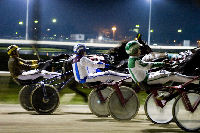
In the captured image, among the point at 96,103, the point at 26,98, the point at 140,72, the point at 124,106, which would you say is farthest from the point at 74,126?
the point at 26,98

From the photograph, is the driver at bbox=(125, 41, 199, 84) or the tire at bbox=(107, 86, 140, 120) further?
the tire at bbox=(107, 86, 140, 120)

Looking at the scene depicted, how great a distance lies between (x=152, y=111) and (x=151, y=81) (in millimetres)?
610

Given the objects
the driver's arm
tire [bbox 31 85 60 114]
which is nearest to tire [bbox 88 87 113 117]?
the driver's arm

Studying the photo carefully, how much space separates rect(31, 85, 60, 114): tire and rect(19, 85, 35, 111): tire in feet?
2.99

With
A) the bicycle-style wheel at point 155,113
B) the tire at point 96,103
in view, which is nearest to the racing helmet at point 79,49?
the tire at point 96,103

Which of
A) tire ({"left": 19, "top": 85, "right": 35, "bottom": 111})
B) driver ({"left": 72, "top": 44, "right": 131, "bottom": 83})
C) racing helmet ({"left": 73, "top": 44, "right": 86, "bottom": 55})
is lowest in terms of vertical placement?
tire ({"left": 19, "top": 85, "right": 35, "bottom": 111})

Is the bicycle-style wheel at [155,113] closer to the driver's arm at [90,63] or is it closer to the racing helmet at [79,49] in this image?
the driver's arm at [90,63]

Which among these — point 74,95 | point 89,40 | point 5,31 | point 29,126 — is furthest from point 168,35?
point 29,126

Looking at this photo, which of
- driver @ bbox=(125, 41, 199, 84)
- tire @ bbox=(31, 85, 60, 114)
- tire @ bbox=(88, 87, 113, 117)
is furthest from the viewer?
tire @ bbox=(31, 85, 60, 114)

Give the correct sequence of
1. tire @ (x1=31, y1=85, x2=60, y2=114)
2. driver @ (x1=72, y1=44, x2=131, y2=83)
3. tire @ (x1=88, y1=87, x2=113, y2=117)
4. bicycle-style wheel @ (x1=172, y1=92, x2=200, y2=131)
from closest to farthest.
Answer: bicycle-style wheel @ (x1=172, y1=92, x2=200, y2=131)
driver @ (x1=72, y1=44, x2=131, y2=83)
tire @ (x1=88, y1=87, x2=113, y2=117)
tire @ (x1=31, y1=85, x2=60, y2=114)

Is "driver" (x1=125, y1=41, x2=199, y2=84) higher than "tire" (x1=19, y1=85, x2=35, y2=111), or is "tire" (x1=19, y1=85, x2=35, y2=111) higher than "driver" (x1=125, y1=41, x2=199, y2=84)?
"driver" (x1=125, y1=41, x2=199, y2=84)

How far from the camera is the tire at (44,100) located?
37.4 ft

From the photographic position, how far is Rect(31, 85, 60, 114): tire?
11.4 meters

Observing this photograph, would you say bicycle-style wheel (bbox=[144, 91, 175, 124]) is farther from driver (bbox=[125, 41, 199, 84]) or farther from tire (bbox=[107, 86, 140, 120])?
tire (bbox=[107, 86, 140, 120])
